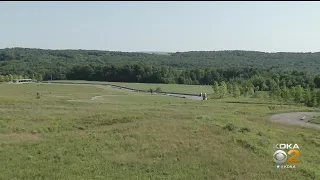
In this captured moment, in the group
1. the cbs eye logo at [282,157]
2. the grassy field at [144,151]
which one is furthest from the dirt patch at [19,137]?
the cbs eye logo at [282,157]

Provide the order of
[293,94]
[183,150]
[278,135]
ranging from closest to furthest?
[183,150]
[278,135]
[293,94]

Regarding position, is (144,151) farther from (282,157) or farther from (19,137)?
(19,137)

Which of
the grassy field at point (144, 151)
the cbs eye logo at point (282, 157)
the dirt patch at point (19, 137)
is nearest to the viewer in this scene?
the grassy field at point (144, 151)

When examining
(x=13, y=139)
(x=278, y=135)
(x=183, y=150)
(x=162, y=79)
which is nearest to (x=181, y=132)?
(x=183, y=150)

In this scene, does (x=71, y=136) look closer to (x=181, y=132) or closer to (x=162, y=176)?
(x=181, y=132)

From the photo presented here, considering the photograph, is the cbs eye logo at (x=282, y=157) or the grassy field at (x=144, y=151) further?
the cbs eye logo at (x=282, y=157)

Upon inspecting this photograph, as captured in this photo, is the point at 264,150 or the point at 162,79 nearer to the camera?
the point at 264,150

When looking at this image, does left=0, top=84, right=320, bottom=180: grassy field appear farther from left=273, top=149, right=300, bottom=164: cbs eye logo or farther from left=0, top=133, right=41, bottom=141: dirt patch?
left=273, top=149, right=300, bottom=164: cbs eye logo

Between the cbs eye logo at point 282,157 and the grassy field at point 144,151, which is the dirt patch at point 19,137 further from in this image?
the cbs eye logo at point 282,157

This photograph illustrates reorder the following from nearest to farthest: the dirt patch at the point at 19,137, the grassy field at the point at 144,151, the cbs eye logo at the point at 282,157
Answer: the grassy field at the point at 144,151 → the cbs eye logo at the point at 282,157 → the dirt patch at the point at 19,137

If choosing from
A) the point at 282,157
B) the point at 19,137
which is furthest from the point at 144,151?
the point at 19,137

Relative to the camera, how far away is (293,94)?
317 feet

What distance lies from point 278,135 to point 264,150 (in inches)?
337

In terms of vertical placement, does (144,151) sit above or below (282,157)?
above
